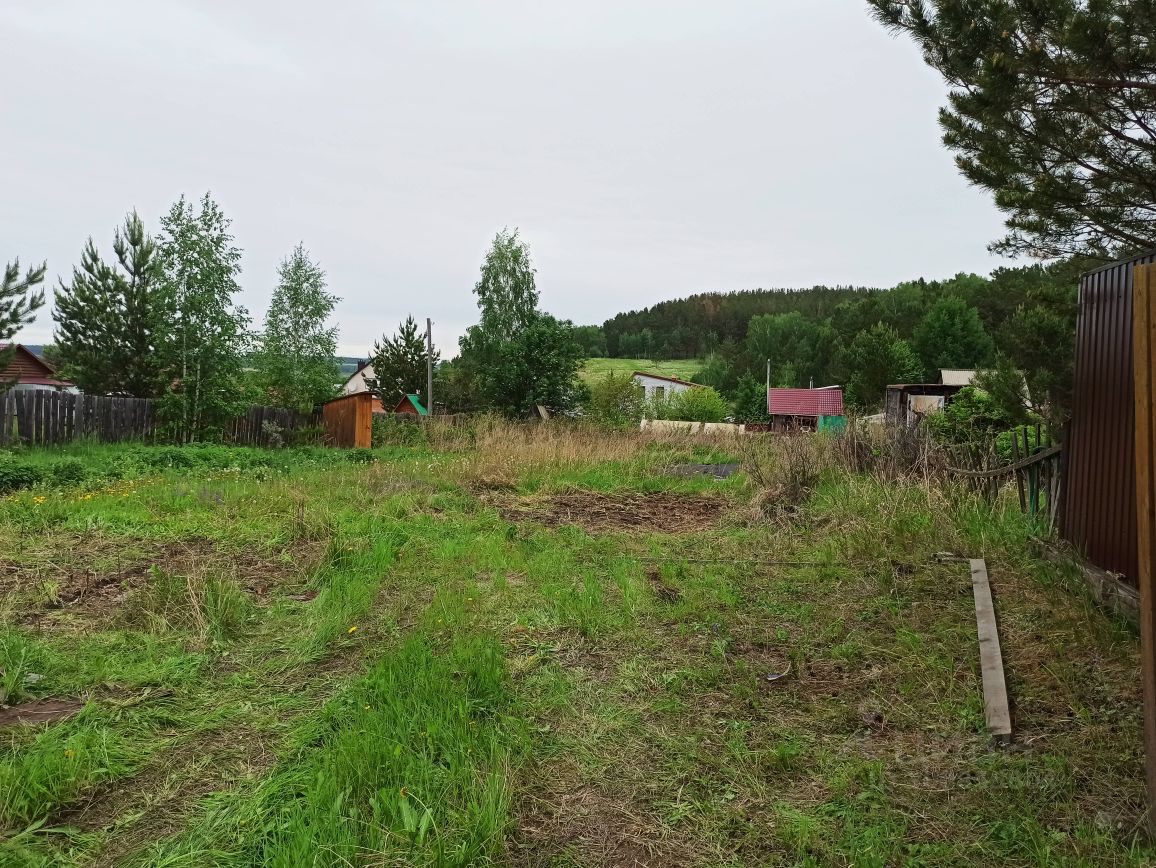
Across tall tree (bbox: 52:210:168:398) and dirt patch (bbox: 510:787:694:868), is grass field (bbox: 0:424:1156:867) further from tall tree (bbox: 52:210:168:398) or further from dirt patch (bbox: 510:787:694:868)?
tall tree (bbox: 52:210:168:398)

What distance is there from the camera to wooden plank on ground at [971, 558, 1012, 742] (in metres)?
2.77

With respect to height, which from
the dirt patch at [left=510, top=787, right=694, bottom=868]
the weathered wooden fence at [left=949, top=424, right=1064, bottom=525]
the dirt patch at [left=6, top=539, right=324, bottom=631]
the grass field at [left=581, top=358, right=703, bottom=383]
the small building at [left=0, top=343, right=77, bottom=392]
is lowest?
the dirt patch at [left=510, top=787, right=694, bottom=868]

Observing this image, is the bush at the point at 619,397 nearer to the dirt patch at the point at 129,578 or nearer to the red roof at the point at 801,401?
the red roof at the point at 801,401

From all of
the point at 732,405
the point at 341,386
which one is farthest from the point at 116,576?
A: the point at 732,405

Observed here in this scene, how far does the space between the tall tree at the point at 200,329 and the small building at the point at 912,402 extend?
13998mm

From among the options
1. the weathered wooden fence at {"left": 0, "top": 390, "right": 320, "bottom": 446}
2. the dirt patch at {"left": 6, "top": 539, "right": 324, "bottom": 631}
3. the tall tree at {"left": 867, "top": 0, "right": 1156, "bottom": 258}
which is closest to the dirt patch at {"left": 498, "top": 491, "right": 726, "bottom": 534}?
the dirt patch at {"left": 6, "top": 539, "right": 324, "bottom": 631}

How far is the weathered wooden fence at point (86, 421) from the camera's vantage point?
42.7 ft

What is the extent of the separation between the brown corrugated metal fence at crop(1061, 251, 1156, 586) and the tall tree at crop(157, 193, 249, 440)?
624 inches

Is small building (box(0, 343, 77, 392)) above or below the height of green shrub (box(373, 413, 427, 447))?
above

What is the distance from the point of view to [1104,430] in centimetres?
425

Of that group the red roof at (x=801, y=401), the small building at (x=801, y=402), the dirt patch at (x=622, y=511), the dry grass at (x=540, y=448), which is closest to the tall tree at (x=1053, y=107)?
the dirt patch at (x=622, y=511)

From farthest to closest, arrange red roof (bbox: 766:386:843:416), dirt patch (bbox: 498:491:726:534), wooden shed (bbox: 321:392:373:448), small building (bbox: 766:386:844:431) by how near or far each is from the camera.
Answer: red roof (bbox: 766:386:843:416) → small building (bbox: 766:386:844:431) → wooden shed (bbox: 321:392:373:448) → dirt patch (bbox: 498:491:726:534)

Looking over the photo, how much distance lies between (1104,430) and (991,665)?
2.02 metres

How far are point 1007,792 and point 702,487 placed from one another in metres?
9.02
